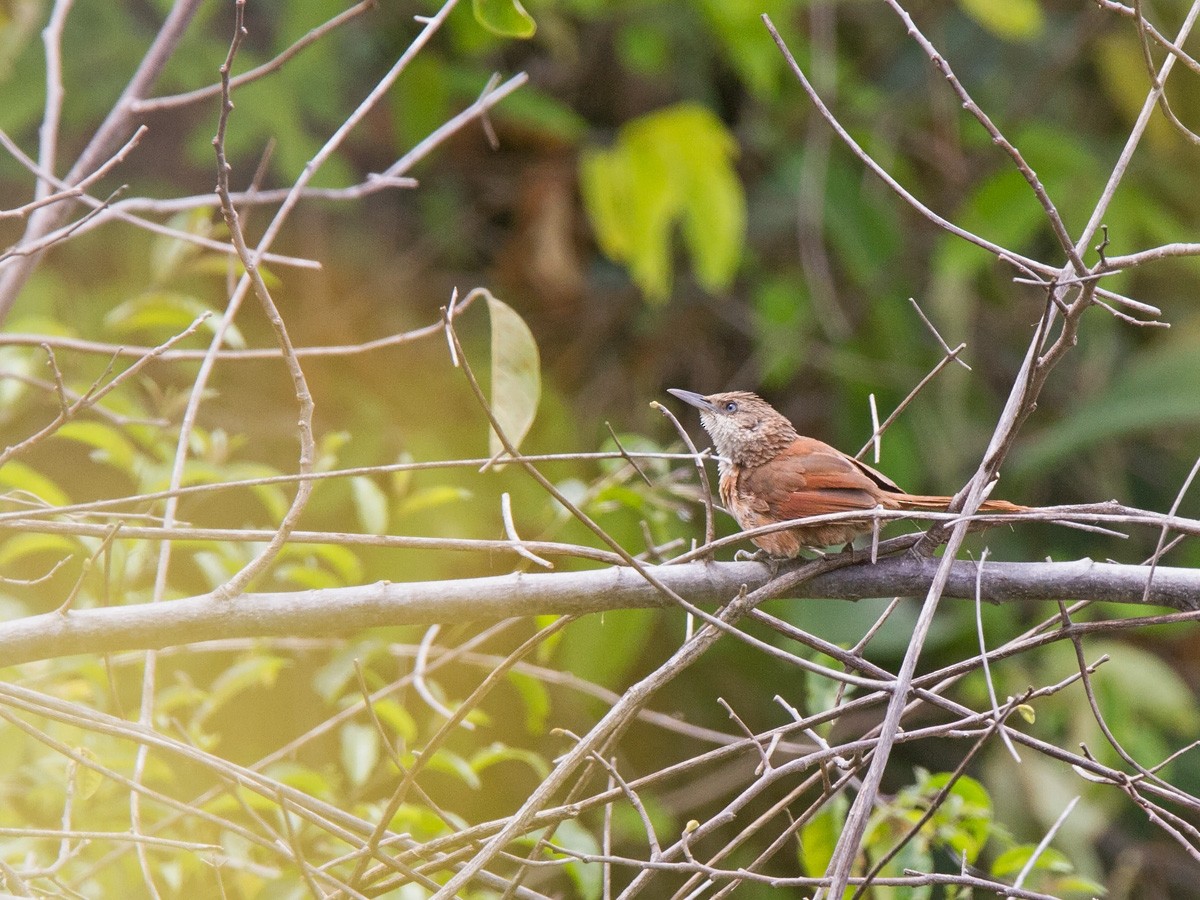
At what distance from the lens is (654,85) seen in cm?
621

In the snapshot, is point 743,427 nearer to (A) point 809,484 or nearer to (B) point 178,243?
(A) point 809,484

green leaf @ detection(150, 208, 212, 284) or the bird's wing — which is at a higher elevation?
green leaf @ detection(150, 208, 212, 284)

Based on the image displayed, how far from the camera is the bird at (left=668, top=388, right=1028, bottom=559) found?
→ 2643 millimetres

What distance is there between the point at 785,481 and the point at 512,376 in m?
0.93

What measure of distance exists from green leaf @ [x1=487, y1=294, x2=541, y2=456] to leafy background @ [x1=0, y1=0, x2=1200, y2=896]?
5.16 feet

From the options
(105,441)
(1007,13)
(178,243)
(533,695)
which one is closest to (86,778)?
(105,441)

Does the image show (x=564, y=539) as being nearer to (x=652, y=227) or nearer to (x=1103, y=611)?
(x=652, y=227)

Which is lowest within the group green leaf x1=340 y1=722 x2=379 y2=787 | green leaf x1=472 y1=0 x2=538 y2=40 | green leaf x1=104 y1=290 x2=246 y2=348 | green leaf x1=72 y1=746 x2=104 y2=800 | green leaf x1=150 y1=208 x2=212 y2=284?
green leaf x1=340 y1=722 x2=379 y2=787

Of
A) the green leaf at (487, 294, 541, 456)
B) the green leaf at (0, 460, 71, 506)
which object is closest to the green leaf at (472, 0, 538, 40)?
the green leaf at (487, 294, 541, 456)

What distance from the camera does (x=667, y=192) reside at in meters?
5.02

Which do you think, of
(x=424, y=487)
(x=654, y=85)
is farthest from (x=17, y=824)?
(x=654, y=85)

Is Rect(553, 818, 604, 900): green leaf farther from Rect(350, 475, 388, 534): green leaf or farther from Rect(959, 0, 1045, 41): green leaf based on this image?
Rect(959, 0, 1045, 41): green leaf

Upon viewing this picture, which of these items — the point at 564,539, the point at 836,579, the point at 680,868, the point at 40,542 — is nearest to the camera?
the point at 680,868

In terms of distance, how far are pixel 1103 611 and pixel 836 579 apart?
446 cm
